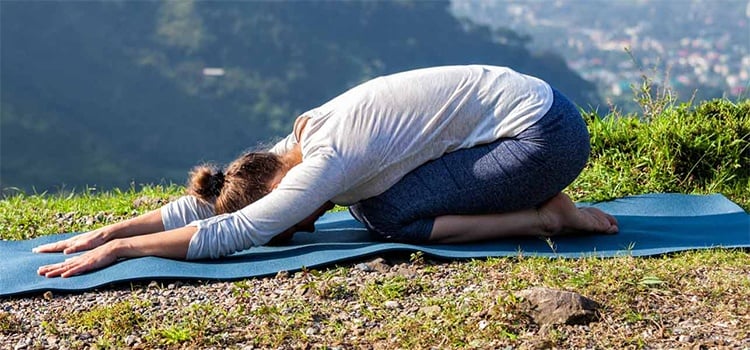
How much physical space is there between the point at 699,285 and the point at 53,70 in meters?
39.6

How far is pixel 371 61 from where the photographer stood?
44844mm

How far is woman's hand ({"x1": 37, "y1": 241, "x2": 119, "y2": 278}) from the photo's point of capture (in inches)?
160

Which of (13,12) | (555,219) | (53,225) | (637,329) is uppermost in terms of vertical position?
(13,12)

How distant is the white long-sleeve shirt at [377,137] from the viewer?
4004 millimetres

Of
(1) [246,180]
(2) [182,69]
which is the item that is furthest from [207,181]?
(2) [182,69]

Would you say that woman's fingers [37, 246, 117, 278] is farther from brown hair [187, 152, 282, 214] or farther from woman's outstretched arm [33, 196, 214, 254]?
brown hair [187, 152, 282, 214]

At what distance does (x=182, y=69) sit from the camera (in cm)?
4372

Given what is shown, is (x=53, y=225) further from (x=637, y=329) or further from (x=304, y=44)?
(x=304, y=44)

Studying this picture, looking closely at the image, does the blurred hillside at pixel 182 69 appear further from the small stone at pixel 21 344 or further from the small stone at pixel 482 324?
the small stone at pixel 482 324

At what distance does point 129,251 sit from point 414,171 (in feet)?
4.22

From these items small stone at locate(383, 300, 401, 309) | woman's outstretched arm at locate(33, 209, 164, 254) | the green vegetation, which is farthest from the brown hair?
the green vegetation

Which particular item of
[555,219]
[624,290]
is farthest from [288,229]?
[624,290]

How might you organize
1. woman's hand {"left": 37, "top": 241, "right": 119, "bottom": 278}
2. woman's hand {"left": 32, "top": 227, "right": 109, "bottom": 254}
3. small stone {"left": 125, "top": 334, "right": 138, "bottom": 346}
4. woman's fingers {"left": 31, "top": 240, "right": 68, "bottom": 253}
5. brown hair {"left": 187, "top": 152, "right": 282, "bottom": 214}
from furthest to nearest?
woman's fingers {"left": 31, "top": 240, "right": 68, "bottom": 253} < woman's hand {"left": 32, "top": 227, "right": 109, "bottom": 254} < brown hair {"left": 187, "top": 152, "right": 282, "bottom": 214} < woman's hand {"left": 37, "top": 241, "right": 119, "bottom": 278} < small stone {"left": 125, "top": 334, "right": 138, "bottom": 346}

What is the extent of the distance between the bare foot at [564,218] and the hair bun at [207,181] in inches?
57.9
